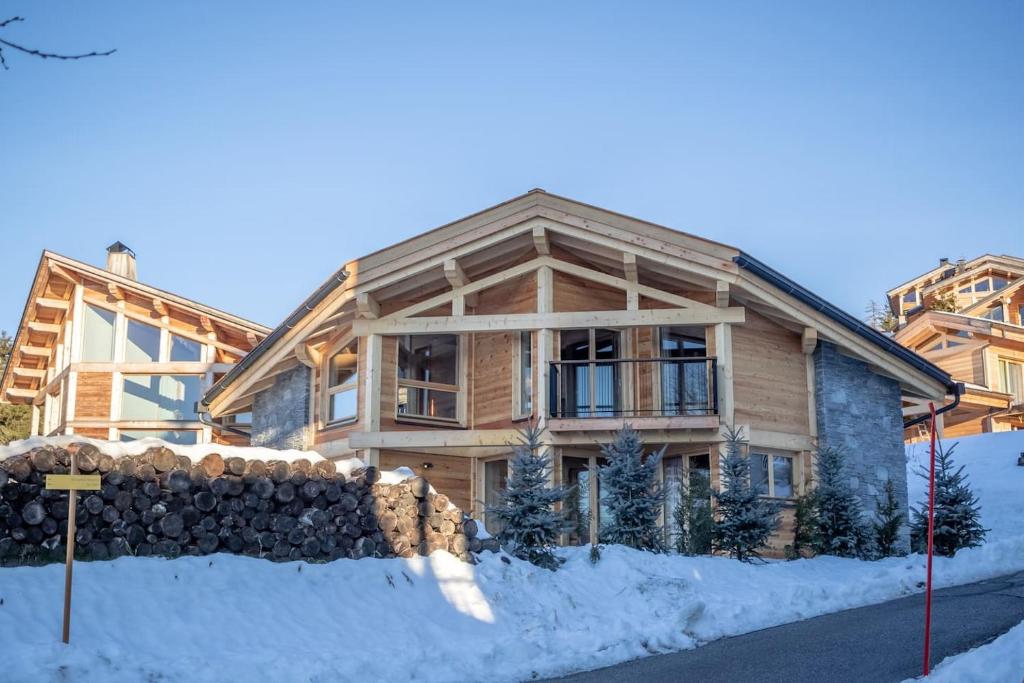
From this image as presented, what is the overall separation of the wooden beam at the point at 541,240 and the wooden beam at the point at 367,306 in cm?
311

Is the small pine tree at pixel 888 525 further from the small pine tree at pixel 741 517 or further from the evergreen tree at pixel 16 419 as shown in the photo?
the evergreen tree at pixel 16 419

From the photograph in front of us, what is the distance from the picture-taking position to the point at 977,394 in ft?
115

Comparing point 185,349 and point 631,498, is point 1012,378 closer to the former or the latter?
point 631,498

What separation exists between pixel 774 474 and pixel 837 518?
1.65 meters

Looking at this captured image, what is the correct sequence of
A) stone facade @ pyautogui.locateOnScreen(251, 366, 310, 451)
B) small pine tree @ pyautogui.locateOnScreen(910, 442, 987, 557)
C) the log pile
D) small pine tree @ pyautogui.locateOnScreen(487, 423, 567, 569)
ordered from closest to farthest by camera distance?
the log pile, small pine tree @ pyautogui.locateOnScreen(487, 423, 567, 569), small pine tree @ pyautogui.locateOnScreen(910, 442, 987, 557), stone facade @ pyautogui.locateOnScreen(251, 366, 310, 451)

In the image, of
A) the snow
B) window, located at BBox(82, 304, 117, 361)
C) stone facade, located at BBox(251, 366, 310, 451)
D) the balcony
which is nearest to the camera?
the snow

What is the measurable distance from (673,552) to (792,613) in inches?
107

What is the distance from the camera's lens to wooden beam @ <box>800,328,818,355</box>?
735 inches

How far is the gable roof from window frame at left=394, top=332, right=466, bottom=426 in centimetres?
154

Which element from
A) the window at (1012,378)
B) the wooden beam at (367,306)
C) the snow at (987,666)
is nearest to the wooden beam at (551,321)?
the wooden beam at (367,306)

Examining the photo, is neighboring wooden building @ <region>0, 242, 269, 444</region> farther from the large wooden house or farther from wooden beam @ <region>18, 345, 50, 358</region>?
the large wooden house

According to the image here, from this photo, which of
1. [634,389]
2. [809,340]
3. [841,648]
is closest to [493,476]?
[634,389]

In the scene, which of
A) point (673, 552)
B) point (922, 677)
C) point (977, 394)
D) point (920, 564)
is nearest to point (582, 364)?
point (673, 552)

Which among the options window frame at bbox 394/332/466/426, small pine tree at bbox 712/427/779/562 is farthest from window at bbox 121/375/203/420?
small pine tree at bbox 712/427/779/562
